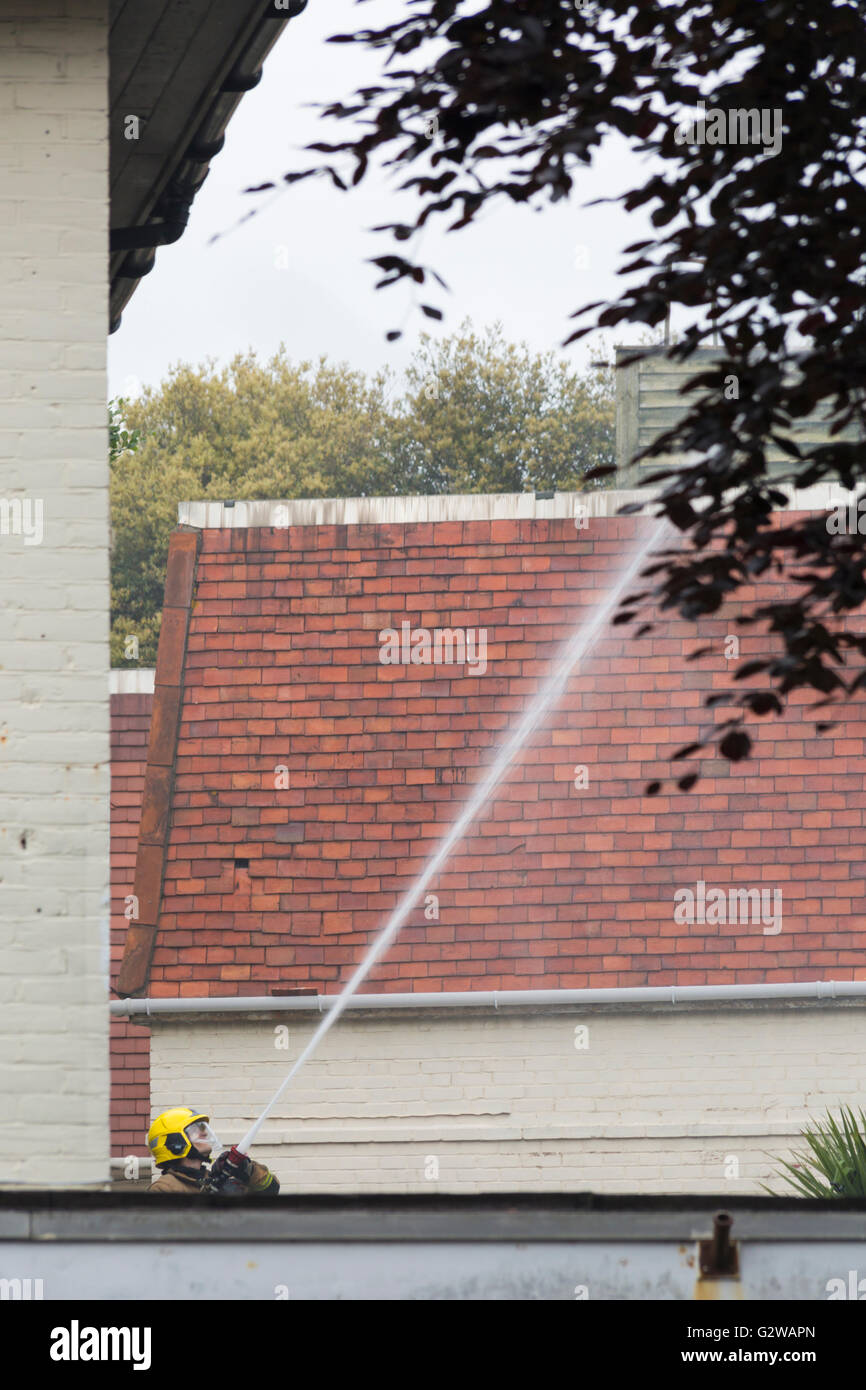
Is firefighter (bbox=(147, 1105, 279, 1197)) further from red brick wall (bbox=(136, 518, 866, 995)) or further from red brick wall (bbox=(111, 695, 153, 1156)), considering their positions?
red brick wall (bbox=(111, 695, 153, 1156))

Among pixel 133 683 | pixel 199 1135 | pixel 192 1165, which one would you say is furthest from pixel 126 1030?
pixel 192 1165

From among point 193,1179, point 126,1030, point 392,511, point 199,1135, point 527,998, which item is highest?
point 392,511

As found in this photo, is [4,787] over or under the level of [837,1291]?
over

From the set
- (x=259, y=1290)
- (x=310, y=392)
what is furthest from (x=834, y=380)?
(x=310, y=392)

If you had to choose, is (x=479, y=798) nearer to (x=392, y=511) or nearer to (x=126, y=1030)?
(x=392, y=511)

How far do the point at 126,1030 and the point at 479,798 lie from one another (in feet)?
11.6

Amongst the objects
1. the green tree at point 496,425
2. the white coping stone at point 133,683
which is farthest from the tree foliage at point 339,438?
the white coping stone at point 133,683

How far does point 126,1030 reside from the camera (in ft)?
40.1

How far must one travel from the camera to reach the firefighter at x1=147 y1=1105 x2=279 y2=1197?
25.5 feet

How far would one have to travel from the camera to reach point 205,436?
48.6 m

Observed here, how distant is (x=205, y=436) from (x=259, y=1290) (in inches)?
1842

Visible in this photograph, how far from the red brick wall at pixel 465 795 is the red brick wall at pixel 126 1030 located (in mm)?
1596

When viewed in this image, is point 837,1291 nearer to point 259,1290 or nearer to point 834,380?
point 259,1290

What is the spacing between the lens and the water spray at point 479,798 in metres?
10.2
